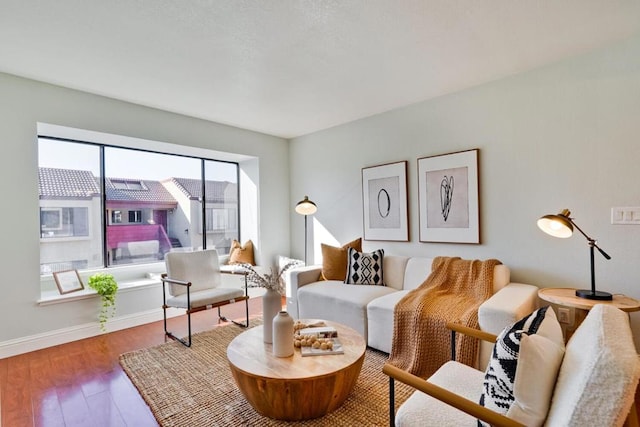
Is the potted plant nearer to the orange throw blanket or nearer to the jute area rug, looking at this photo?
the jute area rug

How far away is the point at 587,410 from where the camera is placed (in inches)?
34.4

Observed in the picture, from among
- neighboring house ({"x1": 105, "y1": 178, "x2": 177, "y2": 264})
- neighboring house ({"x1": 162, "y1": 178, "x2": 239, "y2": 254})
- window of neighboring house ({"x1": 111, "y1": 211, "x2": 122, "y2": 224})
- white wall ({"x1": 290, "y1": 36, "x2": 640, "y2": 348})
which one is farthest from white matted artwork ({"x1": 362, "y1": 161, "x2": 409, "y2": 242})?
window of neighboring house ({"x1": 111, "y1": 211, "x2": 122, "y2": 224})

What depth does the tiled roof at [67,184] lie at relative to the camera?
11.5 ft

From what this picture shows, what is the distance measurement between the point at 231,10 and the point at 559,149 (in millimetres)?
2775

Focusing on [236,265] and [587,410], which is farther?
[236,265]

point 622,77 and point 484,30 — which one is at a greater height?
point 484,30

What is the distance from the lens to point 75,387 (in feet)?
7.59

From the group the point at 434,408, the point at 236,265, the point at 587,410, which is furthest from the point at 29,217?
the point at 587,410

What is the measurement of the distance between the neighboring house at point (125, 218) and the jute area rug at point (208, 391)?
1657mm

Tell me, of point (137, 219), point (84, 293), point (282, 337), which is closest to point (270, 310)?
point (282, 337)

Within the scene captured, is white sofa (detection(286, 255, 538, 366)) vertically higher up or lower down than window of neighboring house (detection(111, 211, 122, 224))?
lower down

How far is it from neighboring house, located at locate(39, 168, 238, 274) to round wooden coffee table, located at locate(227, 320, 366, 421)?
9.37 ft

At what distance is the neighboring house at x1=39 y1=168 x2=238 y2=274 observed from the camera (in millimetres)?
3562

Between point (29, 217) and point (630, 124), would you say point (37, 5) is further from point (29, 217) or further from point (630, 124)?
point (630, 124)
